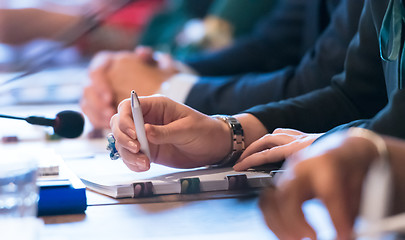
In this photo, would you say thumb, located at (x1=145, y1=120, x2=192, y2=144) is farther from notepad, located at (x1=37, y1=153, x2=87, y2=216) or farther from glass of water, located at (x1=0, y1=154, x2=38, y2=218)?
glass of water, located at (x1=0, y1=154, x2=38, y2=218)

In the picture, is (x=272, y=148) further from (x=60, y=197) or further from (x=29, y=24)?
(x=29, y=24)

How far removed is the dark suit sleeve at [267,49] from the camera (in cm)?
157

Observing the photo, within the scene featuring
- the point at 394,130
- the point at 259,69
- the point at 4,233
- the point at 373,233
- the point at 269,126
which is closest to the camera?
the point at 373,233

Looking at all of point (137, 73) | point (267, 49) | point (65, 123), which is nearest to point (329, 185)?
point (65, 123)

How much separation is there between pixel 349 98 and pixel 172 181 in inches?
14.1

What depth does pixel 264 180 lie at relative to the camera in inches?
23.3

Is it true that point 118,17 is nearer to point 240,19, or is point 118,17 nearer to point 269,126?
point 240,19

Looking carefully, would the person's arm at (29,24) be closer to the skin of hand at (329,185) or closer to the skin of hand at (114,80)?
the skin of hand at (114,80)

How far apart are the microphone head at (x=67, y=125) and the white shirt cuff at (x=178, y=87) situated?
0.36 meters

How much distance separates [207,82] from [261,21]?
0.62 m

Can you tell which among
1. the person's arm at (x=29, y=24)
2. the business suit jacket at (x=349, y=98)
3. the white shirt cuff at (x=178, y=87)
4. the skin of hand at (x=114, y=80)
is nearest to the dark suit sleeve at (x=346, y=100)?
the business suit jacket at (x=349, y=98)

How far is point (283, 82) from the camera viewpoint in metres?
1.09

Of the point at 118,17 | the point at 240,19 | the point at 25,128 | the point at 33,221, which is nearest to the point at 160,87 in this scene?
the point at 25,128

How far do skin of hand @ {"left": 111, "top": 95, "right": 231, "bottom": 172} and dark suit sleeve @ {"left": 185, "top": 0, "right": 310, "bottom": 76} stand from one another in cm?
90
